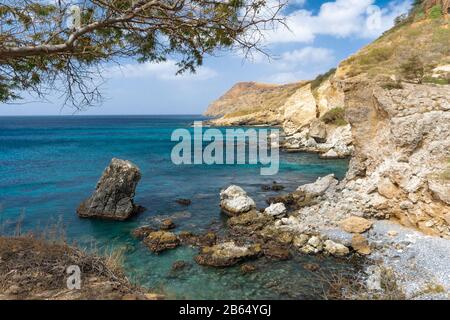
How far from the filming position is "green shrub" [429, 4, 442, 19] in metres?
46.2

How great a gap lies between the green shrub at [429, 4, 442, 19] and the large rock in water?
48.7 m

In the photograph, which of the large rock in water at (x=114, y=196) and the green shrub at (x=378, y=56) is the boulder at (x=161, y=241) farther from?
the green shrub at (x=378, y=56)

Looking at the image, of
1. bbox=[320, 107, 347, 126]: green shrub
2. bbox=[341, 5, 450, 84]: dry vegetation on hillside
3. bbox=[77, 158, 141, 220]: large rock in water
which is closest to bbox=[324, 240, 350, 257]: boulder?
bbox=[77, 158, 141, 220]: large rock in water

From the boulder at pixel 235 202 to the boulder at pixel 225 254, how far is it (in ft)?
15.5

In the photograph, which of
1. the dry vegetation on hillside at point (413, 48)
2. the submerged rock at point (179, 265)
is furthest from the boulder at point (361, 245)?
the dry vegetation on hillside at point (413, 48)

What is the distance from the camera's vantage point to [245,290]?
34.3 feet

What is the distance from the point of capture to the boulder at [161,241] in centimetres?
1386

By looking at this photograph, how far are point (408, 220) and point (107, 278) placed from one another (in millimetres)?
12953

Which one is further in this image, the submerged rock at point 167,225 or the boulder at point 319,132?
Result: the boulder at point 319,132

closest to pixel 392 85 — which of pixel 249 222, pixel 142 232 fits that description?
pixel 249 222

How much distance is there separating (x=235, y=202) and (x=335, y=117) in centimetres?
3004
